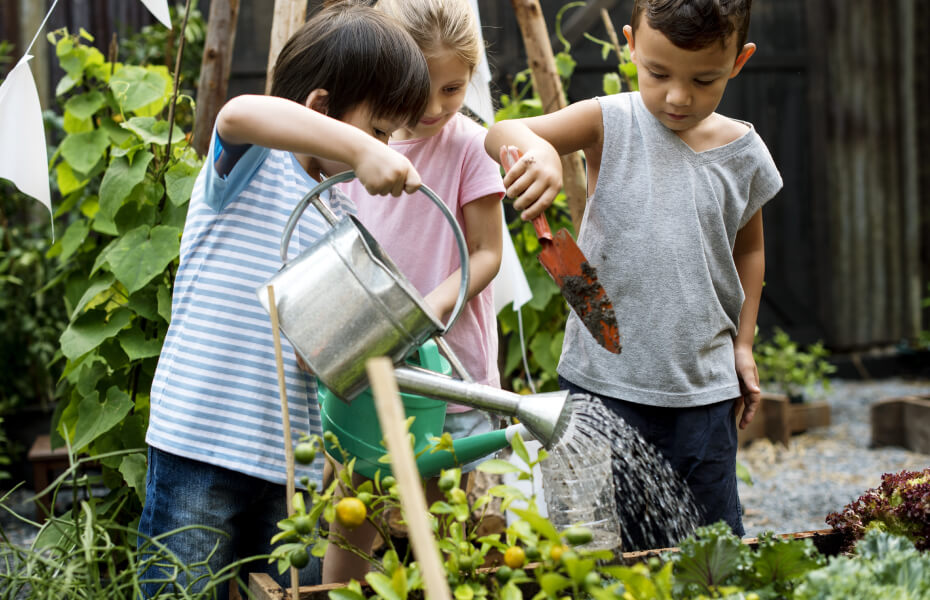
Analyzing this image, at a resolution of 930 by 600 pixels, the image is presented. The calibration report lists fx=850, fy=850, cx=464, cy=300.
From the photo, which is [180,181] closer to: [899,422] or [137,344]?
[137,344]

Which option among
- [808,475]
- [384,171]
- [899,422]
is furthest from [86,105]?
[899,422]

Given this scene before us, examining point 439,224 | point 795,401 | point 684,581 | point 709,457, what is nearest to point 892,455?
point 795,401

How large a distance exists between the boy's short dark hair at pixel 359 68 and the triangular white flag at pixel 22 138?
1.73 feet

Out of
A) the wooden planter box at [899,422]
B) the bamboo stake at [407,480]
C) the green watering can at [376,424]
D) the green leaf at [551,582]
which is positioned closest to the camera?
the bamboo stake at [407,480]

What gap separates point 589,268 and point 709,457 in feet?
1.68

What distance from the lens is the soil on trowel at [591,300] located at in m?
1.24

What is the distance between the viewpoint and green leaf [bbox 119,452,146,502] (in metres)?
1.91

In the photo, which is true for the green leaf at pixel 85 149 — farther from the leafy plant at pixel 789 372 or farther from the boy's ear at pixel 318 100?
the leafy plant at pixel 789 372

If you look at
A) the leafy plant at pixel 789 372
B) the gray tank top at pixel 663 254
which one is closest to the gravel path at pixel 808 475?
the leafy plant at pixel 789 372

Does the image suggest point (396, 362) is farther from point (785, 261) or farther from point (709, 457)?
point (785, 261)

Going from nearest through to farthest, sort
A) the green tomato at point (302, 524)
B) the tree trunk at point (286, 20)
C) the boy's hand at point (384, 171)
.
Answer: the green tomato at point (302, 524) → the boy's hand at point (384, 171) → the tree trunk at point (286, 20)

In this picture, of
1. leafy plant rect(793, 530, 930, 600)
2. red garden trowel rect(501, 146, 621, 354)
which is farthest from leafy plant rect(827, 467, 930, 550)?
red garden trowel rect(501, 146, 621, 354)

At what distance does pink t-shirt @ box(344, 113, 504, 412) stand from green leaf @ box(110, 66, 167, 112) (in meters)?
0.83

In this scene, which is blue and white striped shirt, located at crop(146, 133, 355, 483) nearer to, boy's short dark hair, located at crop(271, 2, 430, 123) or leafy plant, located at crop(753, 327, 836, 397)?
boy's short dark hair, located at crop(271, 2, 430, 123)
